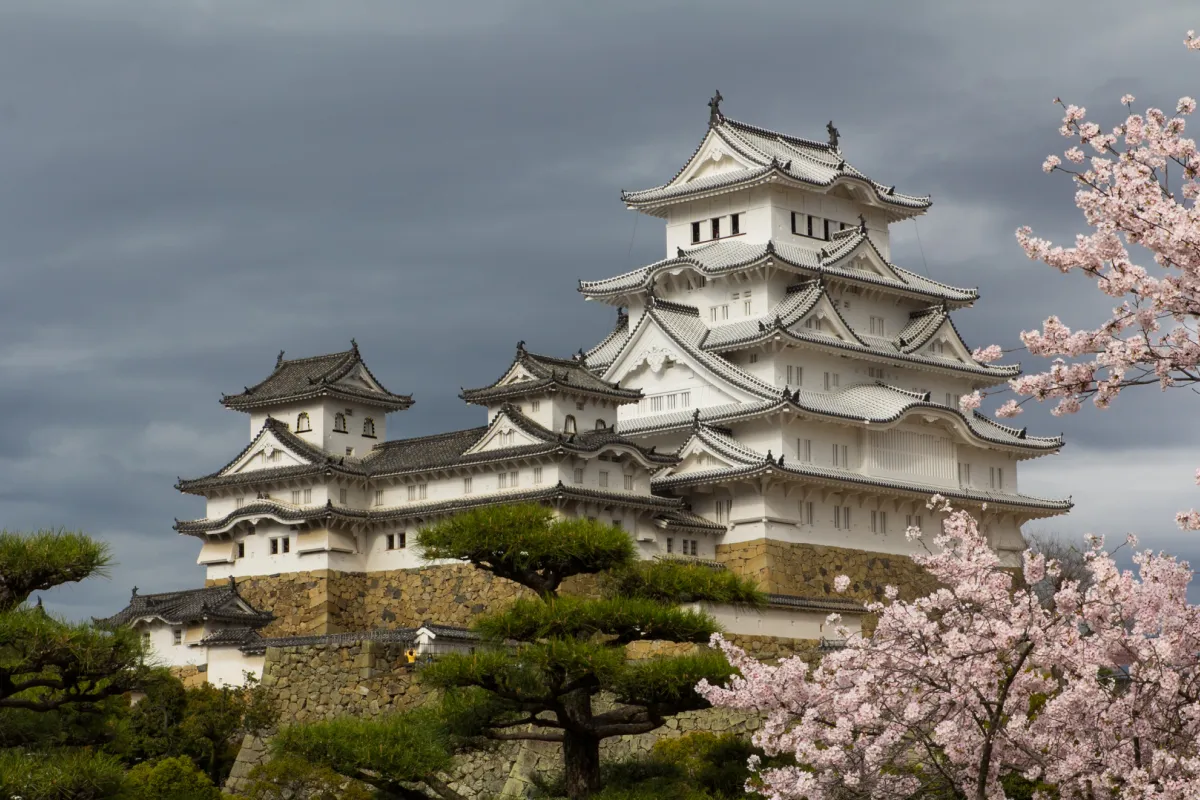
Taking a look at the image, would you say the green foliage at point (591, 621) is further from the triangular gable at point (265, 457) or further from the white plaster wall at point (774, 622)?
the triangular gable at point (265, 457)

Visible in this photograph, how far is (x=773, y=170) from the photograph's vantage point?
54.5 metres

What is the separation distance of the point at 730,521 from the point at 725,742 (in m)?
18.5

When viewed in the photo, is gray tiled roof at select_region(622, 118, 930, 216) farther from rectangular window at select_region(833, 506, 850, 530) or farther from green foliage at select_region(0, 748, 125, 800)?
green foliage at select_region(0, 748, 125, 800)

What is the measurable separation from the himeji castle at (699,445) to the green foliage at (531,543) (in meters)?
15.7

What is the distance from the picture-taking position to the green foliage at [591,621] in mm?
27297

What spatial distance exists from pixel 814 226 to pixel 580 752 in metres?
31.7

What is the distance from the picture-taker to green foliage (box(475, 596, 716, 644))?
2730 centimetres

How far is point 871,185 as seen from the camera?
190 ft

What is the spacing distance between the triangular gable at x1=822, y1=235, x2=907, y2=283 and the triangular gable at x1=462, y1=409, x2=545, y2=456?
547 inches

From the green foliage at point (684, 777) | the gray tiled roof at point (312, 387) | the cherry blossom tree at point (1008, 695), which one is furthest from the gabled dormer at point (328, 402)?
the cherry blossom tree at point (1008, 695)

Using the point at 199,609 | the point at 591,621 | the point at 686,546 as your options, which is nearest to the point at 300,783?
the point at 591,621

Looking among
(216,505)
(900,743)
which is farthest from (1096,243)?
(216,505)

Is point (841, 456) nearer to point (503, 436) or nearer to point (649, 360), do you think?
point (649, 360)

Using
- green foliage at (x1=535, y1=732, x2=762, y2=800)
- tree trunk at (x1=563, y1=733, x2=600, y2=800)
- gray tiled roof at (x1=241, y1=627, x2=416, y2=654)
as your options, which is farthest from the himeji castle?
tree trunk at (x1=563, y1=733, x2=600, y2=800)
